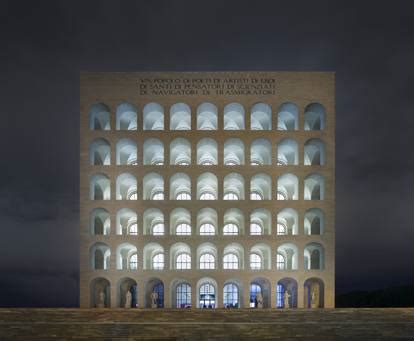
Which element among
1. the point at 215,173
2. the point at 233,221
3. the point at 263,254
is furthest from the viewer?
the point at 233,221

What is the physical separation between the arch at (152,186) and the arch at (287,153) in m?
9.58

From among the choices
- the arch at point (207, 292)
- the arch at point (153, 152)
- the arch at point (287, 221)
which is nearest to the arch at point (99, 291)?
the arch at point (207, 292)

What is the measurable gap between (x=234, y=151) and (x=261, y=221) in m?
5.94

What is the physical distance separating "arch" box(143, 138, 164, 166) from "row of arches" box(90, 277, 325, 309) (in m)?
9.35

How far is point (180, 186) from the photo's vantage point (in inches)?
1998

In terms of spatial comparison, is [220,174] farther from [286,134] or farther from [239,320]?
[239,320]

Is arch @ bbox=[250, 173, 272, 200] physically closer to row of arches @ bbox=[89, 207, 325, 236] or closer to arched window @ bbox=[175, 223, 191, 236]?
row of arches @ bbox=[89, 207, 325, 236]

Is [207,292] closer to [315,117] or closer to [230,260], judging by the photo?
[230,260]

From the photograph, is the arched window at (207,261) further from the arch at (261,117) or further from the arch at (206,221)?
the arch at (261,117)

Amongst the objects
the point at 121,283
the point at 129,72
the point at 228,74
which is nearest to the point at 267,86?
the point at 228,74

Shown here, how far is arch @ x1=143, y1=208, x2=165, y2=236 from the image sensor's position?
155 ft

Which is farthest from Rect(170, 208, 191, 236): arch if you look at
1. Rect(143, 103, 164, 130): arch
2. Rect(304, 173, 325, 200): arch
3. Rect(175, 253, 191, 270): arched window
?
Rect(304, 173, 325, 200): arch

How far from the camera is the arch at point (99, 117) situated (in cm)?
4831

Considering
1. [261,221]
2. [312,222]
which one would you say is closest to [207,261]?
[261,221]
